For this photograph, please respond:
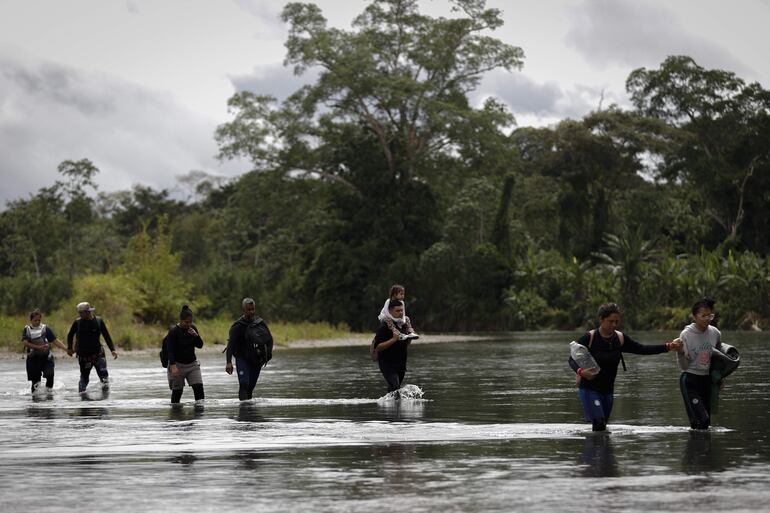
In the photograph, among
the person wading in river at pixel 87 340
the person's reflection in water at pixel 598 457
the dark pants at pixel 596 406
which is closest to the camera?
the person's reflection in water at pixel 598 457

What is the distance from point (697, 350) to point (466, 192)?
213ft

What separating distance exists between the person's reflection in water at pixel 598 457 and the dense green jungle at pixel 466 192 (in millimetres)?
53954

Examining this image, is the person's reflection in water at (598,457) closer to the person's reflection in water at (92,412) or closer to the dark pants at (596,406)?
the dark pants at (596,406)

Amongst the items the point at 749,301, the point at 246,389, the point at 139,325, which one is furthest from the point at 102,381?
the point at 749,301

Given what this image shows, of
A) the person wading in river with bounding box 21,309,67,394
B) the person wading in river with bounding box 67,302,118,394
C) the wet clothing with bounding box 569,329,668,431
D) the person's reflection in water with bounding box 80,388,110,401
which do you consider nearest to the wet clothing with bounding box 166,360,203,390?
the person's reflection in water with bounding box 80,388,110,401

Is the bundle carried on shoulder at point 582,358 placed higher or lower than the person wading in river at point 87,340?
lower

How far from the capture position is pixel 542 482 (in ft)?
34.9

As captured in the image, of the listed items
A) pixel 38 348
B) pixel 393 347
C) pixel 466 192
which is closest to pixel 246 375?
pixel 393 347

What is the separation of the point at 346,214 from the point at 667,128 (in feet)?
72.0

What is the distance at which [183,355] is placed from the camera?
802 inches

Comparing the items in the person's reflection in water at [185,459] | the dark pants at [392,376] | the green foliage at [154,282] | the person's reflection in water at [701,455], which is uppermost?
the green foliage at [154,282]

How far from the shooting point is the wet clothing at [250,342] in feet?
66.2

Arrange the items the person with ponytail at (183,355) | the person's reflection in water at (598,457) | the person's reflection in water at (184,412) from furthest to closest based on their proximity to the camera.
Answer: the person with ponytail at (183,355) < the person's reflection in water at (184,412) < the person's reflection in water at (598,457)

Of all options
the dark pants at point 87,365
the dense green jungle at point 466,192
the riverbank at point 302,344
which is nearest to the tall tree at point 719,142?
the dense green jungle at point 466,192
